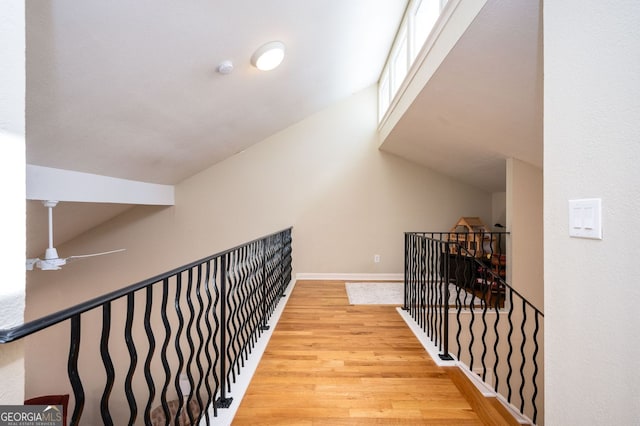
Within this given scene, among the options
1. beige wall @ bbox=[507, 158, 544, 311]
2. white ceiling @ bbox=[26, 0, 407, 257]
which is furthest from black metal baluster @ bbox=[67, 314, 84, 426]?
beige wall @ bbox=[507, 158, 544, 311]

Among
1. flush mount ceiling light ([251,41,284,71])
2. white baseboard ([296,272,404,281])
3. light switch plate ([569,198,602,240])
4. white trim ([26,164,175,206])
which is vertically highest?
flush mount ceiling light ([251,41,284,71])

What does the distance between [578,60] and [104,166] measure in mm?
3793

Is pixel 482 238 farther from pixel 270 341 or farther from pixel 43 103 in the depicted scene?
pixel 43 103

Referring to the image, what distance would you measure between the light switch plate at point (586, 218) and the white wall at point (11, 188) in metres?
1.54

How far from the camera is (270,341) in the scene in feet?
8.95

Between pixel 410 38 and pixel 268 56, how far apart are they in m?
1.53

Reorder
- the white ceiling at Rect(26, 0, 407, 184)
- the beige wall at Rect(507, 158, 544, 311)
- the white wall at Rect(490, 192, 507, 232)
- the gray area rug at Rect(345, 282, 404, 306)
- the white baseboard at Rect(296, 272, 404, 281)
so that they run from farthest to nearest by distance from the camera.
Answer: the white baseboard at Rect(296, 272, 404, 281) → the white wall at Rect(490, 192, 507, 232) → the gray area rug at Rect(345, 282, 404, 306) → the beige wall at Rect(507, 158, 544, 311) → the white ceiling at Rect(26, 0, 407, 184)

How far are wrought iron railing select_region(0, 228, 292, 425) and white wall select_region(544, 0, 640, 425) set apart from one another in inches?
52.8

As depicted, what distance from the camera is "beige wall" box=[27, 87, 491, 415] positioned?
5.25m

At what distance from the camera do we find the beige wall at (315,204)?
17.2 ft

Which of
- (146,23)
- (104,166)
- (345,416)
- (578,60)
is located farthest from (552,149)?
(104,166)

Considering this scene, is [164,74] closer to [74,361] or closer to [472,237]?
[74,361]

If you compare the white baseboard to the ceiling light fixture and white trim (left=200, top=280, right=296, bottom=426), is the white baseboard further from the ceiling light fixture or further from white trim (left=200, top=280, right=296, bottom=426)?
the ceiling light fixture

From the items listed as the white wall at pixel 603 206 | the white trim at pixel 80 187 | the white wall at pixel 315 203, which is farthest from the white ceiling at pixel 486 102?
the white trim at pixel 80 187
